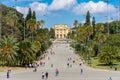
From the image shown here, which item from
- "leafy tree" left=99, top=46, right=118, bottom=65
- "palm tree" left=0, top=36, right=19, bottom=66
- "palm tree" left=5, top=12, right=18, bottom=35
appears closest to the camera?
"palm tree" left=0, top=36, right=19, bottom=66

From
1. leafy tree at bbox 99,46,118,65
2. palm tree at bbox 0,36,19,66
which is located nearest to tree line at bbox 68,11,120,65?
leafy tree at bbox 99,46,118,65

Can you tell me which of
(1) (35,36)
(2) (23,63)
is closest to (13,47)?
(2) (23,63)

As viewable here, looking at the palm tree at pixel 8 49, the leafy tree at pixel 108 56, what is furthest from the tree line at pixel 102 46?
the palm tree at pixel 8 49

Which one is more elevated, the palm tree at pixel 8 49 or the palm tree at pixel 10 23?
the palm tree at pixel 10 23

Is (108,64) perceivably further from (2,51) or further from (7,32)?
(7,32)

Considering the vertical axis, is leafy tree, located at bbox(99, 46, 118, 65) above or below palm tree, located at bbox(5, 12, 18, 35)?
below

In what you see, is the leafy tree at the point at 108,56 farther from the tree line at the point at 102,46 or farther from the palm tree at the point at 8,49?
the palm tree at the point at 8,49

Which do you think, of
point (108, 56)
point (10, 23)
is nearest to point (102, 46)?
point (108, 56)

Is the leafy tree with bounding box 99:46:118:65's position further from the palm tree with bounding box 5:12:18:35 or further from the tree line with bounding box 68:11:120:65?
the palm tree with bounding box 5:12:18:35

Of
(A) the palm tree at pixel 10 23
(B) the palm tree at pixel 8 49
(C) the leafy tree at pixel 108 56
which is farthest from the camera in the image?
(A) the palm tree at pixel 10 23

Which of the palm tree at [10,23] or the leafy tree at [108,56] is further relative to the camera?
Answer: the palm tree at [10,23]

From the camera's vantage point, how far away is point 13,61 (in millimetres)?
74125

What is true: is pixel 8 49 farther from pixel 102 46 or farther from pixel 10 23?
pixel 10 23

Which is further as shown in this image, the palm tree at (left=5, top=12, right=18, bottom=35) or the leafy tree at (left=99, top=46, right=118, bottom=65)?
the palm tree at (left=5, top=12, right=18, bottom=35)
